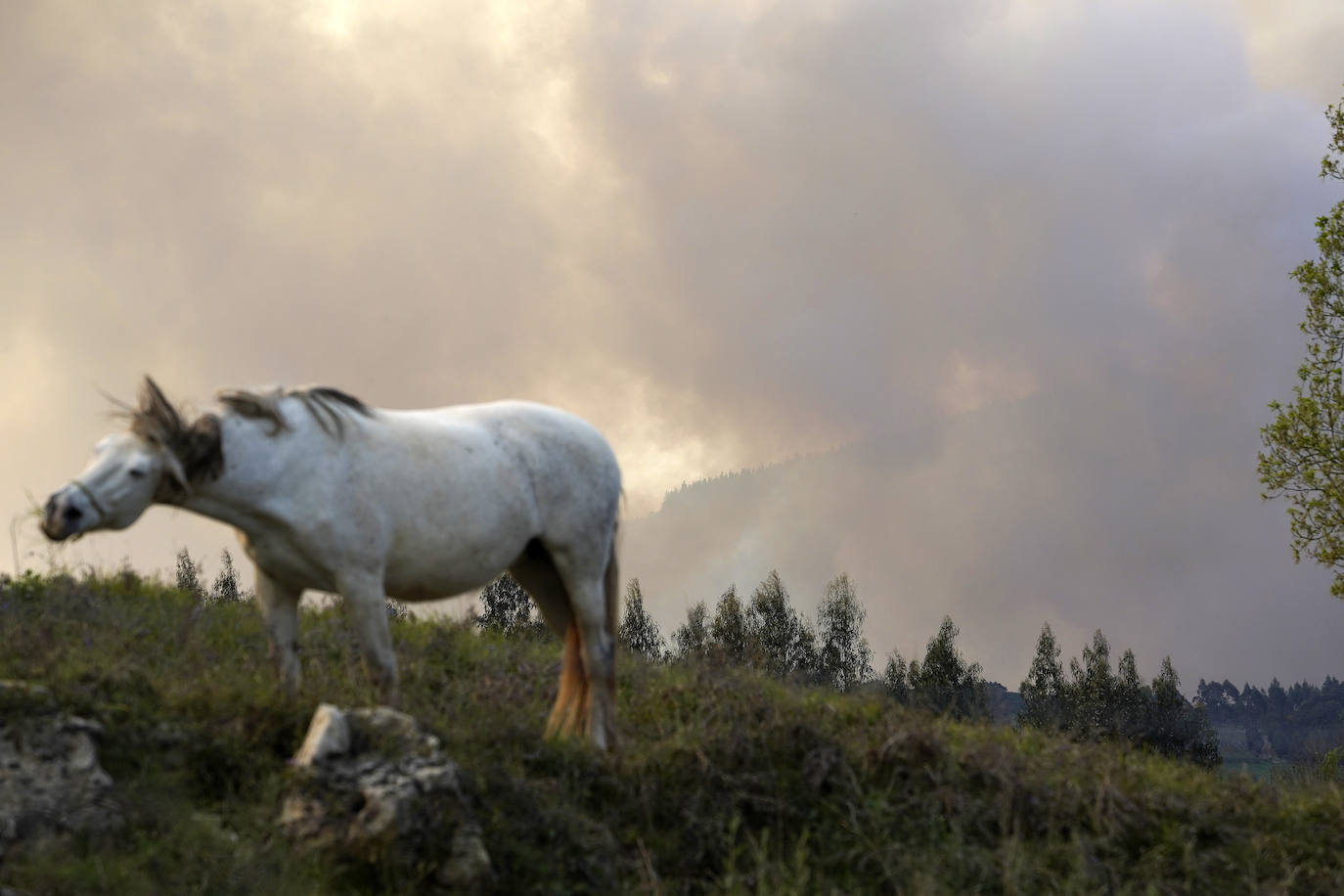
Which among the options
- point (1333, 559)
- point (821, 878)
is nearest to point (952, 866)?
point (821, 878)

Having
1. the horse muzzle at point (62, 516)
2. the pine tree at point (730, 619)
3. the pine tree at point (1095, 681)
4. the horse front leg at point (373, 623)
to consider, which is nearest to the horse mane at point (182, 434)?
the horse muzzle at point (62, 516)

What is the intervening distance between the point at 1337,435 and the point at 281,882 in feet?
54.2

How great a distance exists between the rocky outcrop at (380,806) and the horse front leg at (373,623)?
2.98 ft

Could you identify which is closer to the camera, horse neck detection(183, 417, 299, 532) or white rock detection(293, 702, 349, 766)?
white rock detection(293, 702, 349, 766)

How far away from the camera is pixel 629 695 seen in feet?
33.5

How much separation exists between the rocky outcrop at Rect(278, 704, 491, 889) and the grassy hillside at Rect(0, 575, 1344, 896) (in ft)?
0.44

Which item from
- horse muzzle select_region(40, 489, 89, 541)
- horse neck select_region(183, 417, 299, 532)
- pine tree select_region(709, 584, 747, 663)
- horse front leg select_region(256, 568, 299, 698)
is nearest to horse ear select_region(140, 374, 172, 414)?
horse neck select_region(183, 417, 299, 532)

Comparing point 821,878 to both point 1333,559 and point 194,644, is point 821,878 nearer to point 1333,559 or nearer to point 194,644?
point 194,644

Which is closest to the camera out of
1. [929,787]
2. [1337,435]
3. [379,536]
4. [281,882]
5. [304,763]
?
[281,882]

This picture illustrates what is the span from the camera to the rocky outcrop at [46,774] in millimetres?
5723

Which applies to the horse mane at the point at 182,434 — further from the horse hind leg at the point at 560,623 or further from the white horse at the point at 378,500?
the horse hind leg at the point at 560,623

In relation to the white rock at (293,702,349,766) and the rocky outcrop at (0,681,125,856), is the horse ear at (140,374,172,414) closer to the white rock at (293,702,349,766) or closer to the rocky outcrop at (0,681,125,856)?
the rocky outcrop at (0,681,125,856)

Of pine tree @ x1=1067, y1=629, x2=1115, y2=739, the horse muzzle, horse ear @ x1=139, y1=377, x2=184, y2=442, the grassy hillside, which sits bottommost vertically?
the grassy hillside

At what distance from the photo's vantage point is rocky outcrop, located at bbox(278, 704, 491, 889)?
581 cm
